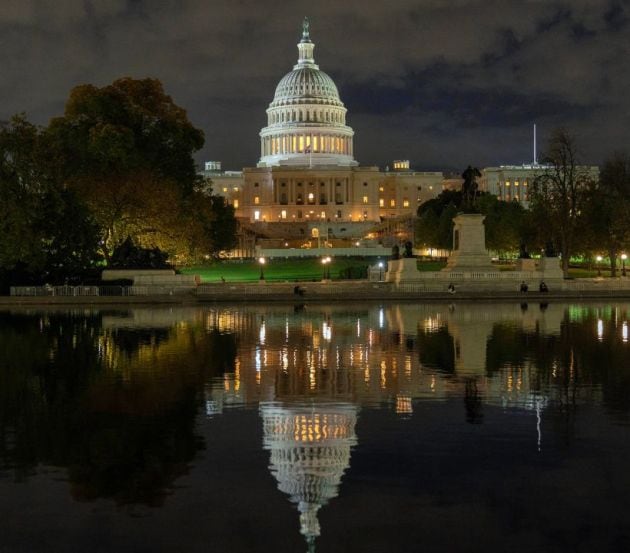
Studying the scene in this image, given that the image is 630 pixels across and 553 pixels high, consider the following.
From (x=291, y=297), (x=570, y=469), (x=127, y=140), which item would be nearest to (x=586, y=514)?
(x=570, y=469)

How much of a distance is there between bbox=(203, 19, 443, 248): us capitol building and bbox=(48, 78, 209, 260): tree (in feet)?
321

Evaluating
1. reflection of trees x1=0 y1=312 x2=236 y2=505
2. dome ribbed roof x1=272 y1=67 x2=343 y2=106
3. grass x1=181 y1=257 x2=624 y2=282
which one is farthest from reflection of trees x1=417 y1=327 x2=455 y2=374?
dome ribbed roof x1=272 y1=67 x2=343 y2=106

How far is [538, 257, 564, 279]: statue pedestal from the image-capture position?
57.0m

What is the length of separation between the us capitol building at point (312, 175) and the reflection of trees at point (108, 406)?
137801 mm

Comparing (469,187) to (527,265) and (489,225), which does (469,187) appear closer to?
(527,265)

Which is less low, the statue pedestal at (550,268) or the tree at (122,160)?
the tree at (122,160)

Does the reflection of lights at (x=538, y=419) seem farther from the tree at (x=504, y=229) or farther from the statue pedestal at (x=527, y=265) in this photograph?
the tree at (x=504, y=229)

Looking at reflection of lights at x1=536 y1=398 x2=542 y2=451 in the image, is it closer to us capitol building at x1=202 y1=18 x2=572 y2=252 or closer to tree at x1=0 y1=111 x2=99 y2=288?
tree at x1=0 y1=111 x2=99 y2=288

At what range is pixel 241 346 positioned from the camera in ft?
89.9

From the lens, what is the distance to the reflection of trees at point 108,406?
1288cm

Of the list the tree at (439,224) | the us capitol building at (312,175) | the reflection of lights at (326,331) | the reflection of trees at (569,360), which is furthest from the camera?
the us capitol building at (312,175)

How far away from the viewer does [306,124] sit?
607 ft

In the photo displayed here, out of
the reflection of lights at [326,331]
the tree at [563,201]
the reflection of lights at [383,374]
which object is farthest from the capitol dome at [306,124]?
the reflection of lights at [383,374]

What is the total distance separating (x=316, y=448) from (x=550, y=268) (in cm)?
4565
